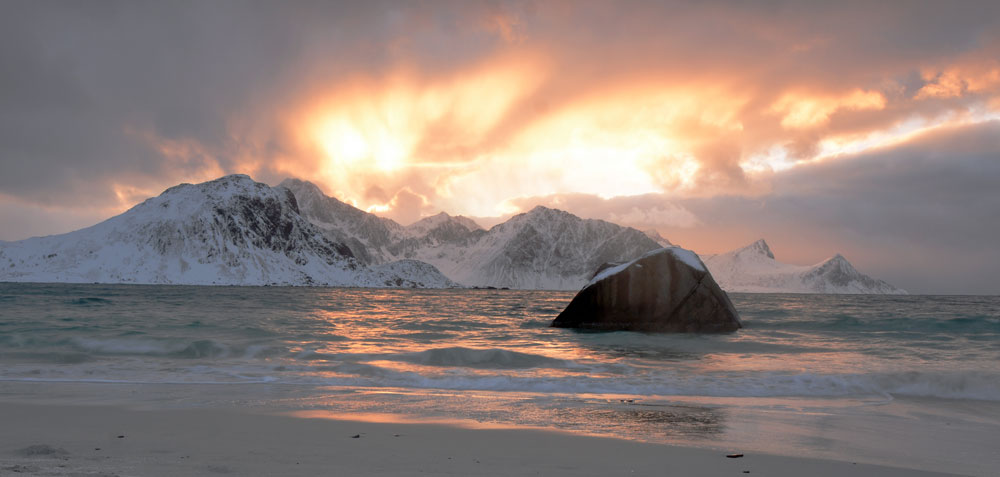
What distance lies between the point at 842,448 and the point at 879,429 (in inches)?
75.6

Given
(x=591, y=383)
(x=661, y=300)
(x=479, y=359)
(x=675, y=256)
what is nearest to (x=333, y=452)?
(x=591, y=383)

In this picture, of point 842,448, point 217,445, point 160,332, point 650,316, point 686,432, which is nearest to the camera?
point 217,445

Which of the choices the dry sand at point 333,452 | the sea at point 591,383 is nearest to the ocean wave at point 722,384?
the sea at point 591,383

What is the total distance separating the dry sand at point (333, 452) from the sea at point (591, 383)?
0.62 metres

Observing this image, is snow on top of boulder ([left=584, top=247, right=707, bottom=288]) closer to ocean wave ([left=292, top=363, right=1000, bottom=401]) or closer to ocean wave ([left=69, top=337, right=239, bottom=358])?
ocean wave ([left=292, top=363, right=1000, bottom=401])

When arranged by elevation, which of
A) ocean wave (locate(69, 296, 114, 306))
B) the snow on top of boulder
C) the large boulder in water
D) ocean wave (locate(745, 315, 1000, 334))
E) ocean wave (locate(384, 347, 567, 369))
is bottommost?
ocean wave (locate(69, 296, 114, 306))

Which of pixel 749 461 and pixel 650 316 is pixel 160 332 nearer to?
pixel 650 316

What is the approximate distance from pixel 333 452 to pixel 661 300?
2101 centimetres

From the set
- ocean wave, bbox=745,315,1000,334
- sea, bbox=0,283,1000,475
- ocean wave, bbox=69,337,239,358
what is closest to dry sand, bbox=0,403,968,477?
sea, bbox=0,283,1000,475

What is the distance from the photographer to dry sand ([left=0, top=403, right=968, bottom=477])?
206 inches

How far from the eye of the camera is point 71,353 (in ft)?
51.5

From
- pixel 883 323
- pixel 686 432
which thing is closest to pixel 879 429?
pixel 686 432

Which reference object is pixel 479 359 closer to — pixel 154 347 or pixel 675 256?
pixel 154 347

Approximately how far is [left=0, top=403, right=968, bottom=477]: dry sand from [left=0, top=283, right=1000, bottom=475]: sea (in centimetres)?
62
